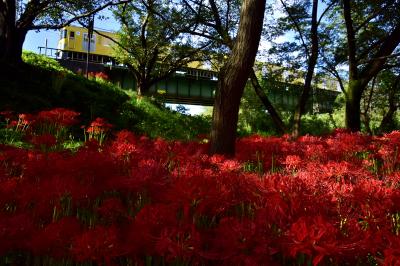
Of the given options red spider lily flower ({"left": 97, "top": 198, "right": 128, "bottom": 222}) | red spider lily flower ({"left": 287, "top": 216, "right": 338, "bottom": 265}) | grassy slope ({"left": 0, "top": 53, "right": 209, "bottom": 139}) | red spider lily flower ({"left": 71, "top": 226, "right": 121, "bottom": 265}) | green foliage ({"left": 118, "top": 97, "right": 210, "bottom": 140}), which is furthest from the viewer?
green foliage ({"left": 118, "top": 97, "right": 210, "bottom": 140})

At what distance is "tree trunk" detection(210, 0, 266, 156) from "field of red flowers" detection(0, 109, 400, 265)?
2419mm

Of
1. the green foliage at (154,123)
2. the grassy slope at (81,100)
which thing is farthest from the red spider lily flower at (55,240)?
the green foliage at (154,123)

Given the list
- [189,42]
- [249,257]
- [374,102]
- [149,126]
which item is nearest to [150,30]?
[189,42]

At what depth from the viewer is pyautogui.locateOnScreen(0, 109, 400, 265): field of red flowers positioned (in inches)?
58.3

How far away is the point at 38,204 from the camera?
2.05 meters

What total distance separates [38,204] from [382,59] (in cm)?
1068

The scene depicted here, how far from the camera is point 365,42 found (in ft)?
53.0

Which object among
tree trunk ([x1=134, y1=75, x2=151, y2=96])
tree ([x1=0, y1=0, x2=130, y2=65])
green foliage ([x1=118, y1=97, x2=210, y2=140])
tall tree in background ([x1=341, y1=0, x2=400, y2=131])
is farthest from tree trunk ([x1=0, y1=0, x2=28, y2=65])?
tree trunk ([x1=134, y1=75, x2=151, y2=96])

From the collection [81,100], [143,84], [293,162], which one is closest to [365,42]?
[81,100]

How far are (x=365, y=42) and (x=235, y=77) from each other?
12.7 metres

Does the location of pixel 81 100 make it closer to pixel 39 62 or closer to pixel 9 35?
pixel 9 35

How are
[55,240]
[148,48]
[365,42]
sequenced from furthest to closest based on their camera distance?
[148,48] → [365,42] → [55,240]

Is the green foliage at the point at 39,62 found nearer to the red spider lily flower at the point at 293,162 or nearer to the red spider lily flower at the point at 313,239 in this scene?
the red spider lily flower at the point at 293,162

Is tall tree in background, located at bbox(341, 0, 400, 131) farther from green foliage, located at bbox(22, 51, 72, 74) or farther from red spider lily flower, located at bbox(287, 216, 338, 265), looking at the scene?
green foliage, located at bbox(22, 51, 72, 74)
